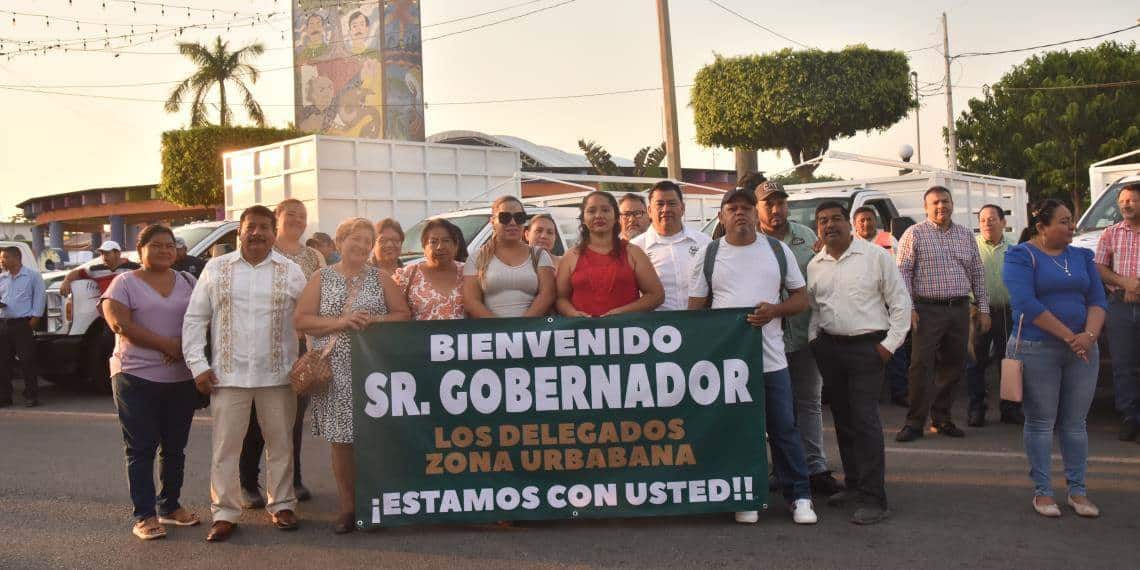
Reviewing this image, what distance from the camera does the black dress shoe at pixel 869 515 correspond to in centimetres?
585

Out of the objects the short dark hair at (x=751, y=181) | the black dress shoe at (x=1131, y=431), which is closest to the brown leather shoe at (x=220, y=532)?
the short dark hair at (x=751, y=181)

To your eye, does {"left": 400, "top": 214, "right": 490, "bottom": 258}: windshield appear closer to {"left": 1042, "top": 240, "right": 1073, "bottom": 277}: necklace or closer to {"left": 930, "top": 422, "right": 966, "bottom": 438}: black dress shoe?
{"left": 930, "top": 422, "right": 966, "bottom": 438}: black dress shoe

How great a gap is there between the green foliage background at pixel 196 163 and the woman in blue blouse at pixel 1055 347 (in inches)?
1233

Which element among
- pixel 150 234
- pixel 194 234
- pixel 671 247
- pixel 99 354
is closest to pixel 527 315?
pixel 671 247

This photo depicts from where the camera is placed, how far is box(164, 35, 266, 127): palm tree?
4262cm

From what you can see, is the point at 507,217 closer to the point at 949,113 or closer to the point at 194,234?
the point at 194,234

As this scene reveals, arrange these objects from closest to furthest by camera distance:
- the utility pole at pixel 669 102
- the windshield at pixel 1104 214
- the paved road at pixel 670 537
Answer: the paved road at pixel 670 537 < the windshield at pixel 1104 214 < the utility pole at pixel 669 102

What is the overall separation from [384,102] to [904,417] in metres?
40.3

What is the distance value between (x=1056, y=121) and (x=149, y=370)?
143ft

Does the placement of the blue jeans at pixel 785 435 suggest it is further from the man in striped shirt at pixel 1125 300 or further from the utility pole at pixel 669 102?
the utility pole at pixel 669 102

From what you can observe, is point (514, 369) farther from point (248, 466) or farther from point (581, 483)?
point (248, 466)

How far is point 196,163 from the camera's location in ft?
114

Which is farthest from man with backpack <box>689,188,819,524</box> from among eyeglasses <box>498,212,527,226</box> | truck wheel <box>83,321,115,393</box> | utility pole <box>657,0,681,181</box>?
utility pole <box>657,0,681,181</box>

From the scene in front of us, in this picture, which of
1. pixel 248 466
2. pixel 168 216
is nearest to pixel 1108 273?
pixel 248 466
